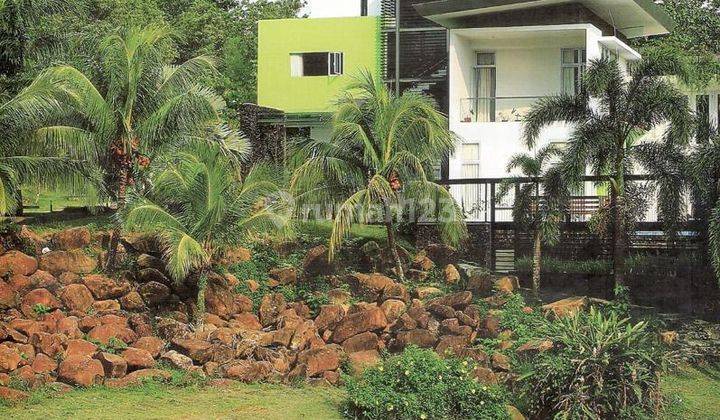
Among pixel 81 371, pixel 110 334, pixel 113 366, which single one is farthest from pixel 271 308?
pixel 81 371

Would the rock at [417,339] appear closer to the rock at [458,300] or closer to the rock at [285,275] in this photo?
the rock at [458,300]

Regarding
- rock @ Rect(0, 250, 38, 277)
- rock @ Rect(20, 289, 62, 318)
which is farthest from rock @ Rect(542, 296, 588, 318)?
rock @ Rect(0, 250, 38, 277)

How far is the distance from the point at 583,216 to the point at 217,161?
8.84 metres

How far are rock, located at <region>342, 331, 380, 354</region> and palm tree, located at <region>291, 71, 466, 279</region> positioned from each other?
9.56 feet

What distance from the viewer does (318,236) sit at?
2691 cm

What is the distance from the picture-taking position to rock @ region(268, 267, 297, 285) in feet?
80.8

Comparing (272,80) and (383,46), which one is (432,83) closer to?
(383,46)

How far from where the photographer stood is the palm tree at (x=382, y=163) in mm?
24281

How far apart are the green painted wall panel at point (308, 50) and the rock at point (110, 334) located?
15.9 metres

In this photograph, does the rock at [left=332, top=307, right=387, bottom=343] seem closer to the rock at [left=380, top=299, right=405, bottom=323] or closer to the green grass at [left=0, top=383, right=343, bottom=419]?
the rock at [left=380, top=299, right=405, bottom=323]

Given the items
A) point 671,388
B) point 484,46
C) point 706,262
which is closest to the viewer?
point 671,388

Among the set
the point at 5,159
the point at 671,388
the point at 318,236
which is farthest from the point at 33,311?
the point at 671,388

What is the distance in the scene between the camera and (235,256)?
25.2 meters

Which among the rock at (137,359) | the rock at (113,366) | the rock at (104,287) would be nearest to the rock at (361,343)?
the rock at (137,359)
